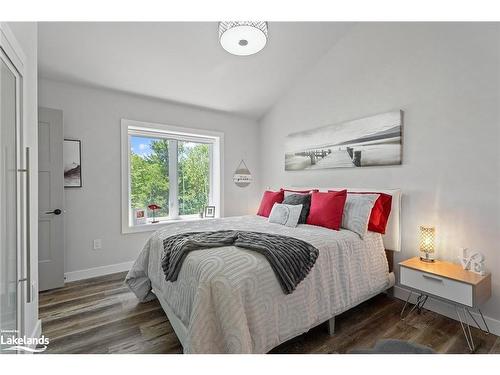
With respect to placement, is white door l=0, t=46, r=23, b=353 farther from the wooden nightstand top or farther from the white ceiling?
the wooden nightstand top

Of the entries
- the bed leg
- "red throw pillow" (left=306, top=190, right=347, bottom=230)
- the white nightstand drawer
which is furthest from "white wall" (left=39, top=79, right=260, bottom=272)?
the white nightstand drawer

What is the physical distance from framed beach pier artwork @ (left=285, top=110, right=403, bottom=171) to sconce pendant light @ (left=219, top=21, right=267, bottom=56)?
1.49 m

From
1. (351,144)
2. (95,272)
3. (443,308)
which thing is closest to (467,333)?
(443,308)

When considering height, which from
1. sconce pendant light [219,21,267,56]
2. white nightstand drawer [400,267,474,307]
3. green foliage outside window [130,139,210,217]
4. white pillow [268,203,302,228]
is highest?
sconce pendant light [219,21,267,56]

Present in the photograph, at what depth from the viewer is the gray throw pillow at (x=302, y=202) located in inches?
106

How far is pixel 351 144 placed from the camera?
2.96 meters

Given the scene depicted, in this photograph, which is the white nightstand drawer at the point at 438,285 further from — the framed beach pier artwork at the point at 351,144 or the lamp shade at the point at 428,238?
the framed beach pier artwork at the point at 351,144

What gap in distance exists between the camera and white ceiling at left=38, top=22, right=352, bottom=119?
96.4 inches

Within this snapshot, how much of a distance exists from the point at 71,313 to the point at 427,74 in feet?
13.0

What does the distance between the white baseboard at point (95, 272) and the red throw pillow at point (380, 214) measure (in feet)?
10.1

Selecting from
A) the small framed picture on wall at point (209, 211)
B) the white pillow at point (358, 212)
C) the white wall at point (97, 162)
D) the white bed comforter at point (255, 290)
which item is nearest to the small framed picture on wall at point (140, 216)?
the white wall at point (97, 162)

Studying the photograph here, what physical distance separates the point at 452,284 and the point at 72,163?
12.9ft

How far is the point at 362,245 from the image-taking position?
2223mm
